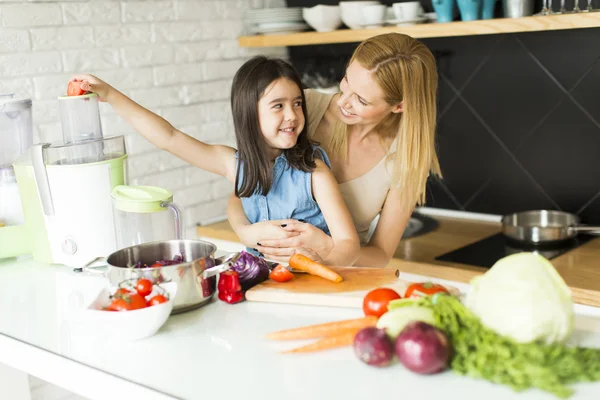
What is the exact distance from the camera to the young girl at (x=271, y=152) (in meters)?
1.89

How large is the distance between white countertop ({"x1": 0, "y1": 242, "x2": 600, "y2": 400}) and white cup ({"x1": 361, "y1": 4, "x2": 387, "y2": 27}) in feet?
5.55

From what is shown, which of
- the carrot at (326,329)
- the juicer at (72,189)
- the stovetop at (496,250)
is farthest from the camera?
the stovetop at (496,250)

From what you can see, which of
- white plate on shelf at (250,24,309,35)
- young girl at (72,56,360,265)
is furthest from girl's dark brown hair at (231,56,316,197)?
white plate on shelf at (250,24,309,35)

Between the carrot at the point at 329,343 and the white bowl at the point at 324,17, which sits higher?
the white bowl at the point at 324,17

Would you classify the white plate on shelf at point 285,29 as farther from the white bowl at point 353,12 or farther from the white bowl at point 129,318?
the white bowl at point 129,318

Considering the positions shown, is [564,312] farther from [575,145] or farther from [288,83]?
[575,145]

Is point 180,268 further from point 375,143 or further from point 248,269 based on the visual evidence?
point 375,143

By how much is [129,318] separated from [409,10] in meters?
1.88

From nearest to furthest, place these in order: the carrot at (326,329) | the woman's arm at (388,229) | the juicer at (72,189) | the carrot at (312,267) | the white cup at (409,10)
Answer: the carrot at (326,329) → the carrot at (312,267) → the juicer at (72,189) → the woman's arm at (388,229) → the white cup at (409,10)

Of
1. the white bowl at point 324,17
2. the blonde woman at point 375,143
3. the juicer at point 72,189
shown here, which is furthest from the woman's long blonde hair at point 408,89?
the white bowl at point 324,17

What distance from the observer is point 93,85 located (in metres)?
1.86

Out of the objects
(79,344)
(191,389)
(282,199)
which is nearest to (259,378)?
(191,389)

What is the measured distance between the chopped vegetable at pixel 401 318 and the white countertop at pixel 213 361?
6 centimetres

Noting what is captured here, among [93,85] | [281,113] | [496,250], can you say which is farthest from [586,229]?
[93,85]
